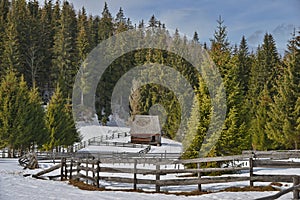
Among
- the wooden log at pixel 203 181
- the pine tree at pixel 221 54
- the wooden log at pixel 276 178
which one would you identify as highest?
the pine tree at pixel 221 54

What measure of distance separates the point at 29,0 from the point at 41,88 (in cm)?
2709

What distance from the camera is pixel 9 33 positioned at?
256 ft

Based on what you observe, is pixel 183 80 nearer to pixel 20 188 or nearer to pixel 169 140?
pixel 169 140

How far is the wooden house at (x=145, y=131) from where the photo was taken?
2608 inches

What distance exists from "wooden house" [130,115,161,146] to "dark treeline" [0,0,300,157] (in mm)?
3729

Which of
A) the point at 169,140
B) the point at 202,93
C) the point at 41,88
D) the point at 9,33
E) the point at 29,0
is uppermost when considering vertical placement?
the point at 29,0

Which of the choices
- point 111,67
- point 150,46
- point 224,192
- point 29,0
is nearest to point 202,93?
point 224,192

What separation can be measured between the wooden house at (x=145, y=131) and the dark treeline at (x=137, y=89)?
12.2ft

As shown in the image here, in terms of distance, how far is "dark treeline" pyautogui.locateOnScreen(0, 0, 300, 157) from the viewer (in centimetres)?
2503

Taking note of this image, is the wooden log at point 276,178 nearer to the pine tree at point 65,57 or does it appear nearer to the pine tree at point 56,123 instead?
the pine tree at point 56,123

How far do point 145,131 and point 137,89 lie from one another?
16.1 metres

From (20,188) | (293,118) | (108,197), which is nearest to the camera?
(108,197)

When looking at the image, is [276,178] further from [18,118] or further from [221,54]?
[18,118]

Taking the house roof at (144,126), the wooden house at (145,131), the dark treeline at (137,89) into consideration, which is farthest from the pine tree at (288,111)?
the house roof at (144,126)
